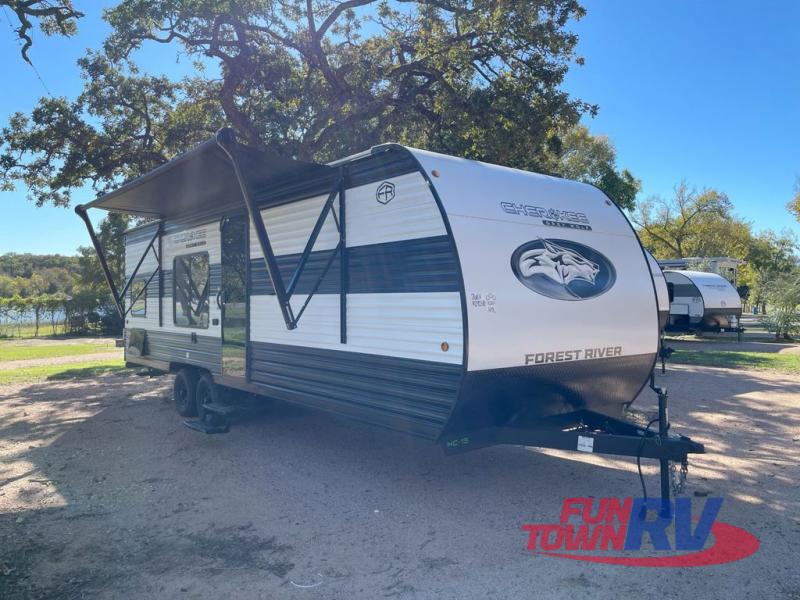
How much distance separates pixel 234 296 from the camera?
24.7 feet

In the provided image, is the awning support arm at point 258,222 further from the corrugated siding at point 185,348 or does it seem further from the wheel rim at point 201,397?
the wheel rim at point 201,397

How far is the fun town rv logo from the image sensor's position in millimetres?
4184

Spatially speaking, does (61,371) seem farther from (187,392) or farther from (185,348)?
(185,348)

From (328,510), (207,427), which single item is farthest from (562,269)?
(207,427)

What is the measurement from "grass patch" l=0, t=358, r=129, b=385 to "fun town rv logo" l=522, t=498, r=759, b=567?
12.6m

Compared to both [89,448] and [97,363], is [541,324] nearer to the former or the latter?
[89,448]

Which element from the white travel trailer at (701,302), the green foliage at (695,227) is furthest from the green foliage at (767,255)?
the white travel trailer at (701,302)

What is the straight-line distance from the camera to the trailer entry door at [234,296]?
7.40 metres

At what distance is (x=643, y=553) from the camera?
425 cm

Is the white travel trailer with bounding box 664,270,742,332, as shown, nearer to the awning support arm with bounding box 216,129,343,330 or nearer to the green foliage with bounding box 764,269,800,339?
the green foliage with bounding box 764,269,800,339

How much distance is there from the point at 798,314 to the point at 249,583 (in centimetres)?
2144

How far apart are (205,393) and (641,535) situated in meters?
5.96

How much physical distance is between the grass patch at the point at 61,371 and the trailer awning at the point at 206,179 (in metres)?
6.80

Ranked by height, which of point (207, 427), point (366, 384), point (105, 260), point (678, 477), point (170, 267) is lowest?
point (207, 427)
